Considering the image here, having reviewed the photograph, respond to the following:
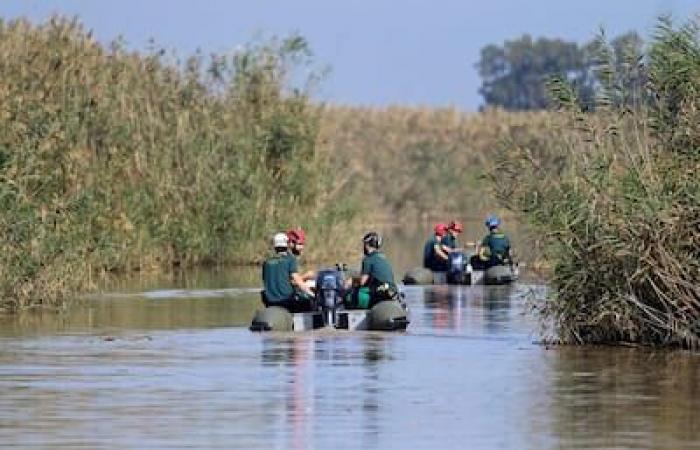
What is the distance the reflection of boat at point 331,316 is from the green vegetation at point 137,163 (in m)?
4.70

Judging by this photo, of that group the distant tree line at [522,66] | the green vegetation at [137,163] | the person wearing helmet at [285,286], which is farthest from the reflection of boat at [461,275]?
the distant tree line at [522,66]

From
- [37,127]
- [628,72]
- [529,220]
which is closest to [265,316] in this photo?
[529,220]

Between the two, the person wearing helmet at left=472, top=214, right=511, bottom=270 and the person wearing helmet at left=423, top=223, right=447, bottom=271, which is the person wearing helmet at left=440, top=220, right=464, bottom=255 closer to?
the person wearing helmet at left=423, top=223, right=447, bottom=271

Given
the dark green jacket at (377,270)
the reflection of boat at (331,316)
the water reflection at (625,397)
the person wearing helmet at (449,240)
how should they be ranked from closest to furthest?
1. the water reflection at (625,397)
2. the reflection of boat at (331,316)
3. the dark green jacket at (377,270)
4. the person wearing helmet at (449,240)

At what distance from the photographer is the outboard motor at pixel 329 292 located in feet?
87.7

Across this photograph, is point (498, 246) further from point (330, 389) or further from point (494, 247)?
point (330, 389)

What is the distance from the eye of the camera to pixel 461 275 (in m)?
38.5

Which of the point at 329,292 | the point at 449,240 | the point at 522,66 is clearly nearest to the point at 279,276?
the point at 329,292

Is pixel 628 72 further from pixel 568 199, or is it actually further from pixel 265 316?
pixel 265 316

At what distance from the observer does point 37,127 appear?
3272cm

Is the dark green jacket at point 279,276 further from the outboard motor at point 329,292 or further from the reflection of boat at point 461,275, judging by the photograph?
the reflection of boat at point 461,275

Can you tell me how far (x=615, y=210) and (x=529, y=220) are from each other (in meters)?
1.38

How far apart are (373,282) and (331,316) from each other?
830 millimetres

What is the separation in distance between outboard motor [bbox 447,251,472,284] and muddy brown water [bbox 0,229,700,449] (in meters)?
8.60
